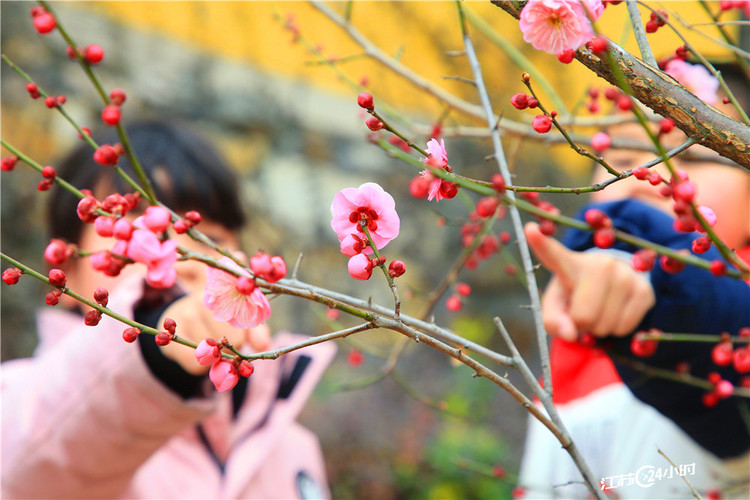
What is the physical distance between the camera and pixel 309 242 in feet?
7.03

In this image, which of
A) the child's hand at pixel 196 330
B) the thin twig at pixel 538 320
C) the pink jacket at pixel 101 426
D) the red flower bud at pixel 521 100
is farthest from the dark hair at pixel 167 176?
the red flower bud at pixel 521 100

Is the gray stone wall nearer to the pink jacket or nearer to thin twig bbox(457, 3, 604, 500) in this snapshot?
the pink jacket

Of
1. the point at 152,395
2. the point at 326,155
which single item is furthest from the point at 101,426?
the point at 326,155

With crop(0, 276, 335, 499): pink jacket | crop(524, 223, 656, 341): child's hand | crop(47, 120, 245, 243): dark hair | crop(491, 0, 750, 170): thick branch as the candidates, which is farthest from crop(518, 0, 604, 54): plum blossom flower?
crop(47, 120, 245, 243): dark hair

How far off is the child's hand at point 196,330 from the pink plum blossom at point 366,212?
0.72 feet

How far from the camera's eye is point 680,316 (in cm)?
54

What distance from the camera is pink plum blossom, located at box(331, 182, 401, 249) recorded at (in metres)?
0.30

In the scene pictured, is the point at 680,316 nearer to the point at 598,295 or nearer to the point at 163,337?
the point at 598,295

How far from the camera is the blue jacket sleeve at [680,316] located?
541mm

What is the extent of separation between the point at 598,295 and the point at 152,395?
451 millimetres

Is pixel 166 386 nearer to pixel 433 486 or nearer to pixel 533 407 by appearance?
pixel 533 407

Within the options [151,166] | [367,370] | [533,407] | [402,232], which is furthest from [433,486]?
[533,407]

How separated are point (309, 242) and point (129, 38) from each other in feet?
2.99

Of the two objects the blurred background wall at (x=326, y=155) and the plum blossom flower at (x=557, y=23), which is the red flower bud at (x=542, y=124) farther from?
the blurred background wall at (x=326, y=155)
